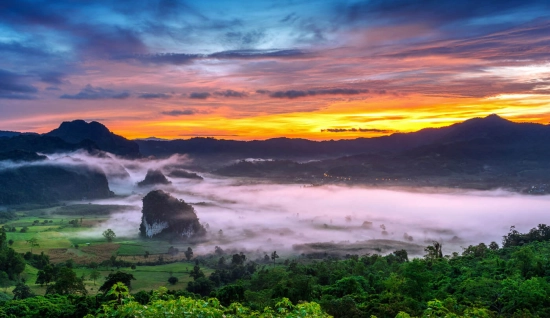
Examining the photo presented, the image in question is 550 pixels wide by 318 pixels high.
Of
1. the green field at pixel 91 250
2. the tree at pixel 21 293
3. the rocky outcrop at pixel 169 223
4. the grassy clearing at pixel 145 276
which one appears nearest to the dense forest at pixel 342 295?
the tree at pixel 21 293

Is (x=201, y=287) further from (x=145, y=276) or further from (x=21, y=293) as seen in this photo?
(x=21, y=293)

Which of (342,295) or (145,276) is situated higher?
(342,295)

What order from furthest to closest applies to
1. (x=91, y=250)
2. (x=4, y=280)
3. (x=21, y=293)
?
(x=91, y=250), (x=4, y=280), (x=21, y=293)

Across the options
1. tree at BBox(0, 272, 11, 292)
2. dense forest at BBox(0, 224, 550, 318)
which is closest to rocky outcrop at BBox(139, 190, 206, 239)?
dense forest at BBox(0, 224, 550, 318)

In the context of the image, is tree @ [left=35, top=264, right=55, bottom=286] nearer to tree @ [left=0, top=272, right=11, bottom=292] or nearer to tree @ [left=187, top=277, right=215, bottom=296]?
tree @ [left=0, top=272, right=11, bottom=292]

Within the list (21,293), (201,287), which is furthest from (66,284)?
(201,287)

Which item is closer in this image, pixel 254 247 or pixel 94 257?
pixel 94 257

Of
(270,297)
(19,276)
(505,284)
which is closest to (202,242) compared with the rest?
(19,276)

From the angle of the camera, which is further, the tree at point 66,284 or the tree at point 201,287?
the tree at point 201,287

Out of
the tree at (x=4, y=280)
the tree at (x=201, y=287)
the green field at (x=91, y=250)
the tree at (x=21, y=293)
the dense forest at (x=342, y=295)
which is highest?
the dense forest at (x=342, y=295)

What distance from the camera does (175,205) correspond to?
7338 inches

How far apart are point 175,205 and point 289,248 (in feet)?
209

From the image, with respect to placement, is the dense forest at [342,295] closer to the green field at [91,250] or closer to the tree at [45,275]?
the tree at [45,275]

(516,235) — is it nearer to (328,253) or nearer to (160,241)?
(328,253)
